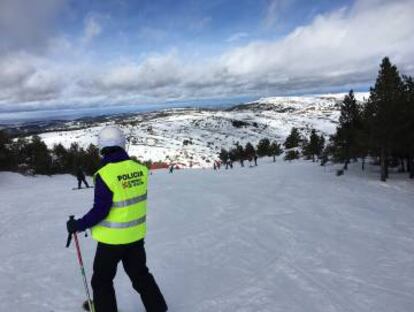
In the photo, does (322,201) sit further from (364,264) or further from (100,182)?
(100,182)

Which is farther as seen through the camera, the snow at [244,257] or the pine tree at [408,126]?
the pine tree at [408,126]

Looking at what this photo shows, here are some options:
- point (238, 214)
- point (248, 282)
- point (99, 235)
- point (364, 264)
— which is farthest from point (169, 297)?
point (238, 214)

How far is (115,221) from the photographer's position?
15.4 ft

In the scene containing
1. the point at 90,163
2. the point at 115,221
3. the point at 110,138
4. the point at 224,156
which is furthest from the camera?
the point at 224,156

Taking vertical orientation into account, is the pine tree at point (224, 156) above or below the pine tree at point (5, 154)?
below

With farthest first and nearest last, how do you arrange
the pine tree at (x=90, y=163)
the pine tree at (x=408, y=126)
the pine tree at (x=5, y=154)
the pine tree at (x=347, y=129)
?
1. the pine tree at (x=90, y=163)
2. the pine tree at (x=5, y=154)
3. the pine tree at (x=347, y=129)
4. the pine tree at (x=408, y=126)

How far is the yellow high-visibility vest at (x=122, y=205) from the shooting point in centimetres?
463

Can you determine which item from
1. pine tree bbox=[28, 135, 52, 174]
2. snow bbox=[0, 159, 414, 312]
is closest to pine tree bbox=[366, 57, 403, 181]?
snow bbox=[0, 159, 414, 312]

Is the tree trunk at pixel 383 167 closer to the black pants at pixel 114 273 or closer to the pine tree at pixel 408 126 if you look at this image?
the pine tree at pixel 408 126

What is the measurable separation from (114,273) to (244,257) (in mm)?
3788

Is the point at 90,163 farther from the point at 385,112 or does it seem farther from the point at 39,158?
the point at 385,112

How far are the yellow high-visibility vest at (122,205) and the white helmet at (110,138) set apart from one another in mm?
265

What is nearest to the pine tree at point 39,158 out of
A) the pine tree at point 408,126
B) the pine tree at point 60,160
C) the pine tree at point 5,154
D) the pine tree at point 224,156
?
the pine tree at point 60,160

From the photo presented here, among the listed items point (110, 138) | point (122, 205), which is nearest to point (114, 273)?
point (122, 205)
